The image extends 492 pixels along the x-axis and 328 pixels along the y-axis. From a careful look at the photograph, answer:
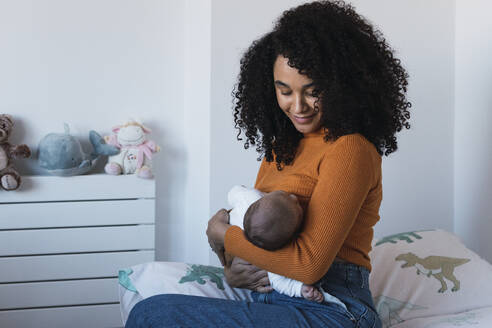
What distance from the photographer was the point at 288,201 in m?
1.15

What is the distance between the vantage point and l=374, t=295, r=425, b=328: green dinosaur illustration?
1545 mm

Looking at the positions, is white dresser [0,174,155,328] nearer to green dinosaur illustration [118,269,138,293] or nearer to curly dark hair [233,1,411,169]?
green dinosaur illustration [118,269,138,293]

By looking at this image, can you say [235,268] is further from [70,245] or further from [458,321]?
[70,245]

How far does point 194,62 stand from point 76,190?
0.79 m

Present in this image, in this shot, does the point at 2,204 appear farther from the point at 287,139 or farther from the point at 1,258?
the point at 287,139

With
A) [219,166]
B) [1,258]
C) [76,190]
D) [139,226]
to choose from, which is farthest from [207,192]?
[1,258]

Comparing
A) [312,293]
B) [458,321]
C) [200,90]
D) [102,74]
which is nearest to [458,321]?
[458,321]

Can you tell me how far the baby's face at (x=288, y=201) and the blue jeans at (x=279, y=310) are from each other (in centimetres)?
17

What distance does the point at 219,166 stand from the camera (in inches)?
93.1

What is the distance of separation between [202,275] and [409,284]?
0.64 meters

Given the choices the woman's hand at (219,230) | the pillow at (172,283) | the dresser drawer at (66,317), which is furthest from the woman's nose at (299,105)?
the dresser drawer at (66,317)

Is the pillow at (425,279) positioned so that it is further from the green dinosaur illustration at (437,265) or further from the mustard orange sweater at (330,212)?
the mustard orange sweater at (330,212)

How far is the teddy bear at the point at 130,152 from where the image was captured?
2.42 m

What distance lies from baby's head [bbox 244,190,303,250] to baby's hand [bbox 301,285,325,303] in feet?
0.35
